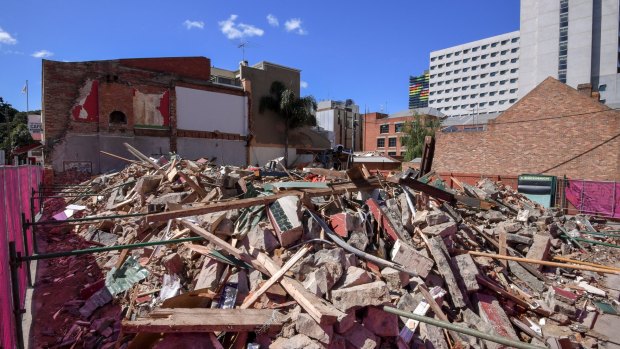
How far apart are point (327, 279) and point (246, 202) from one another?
166cm

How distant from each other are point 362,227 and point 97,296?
4346mm

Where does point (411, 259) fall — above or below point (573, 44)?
below

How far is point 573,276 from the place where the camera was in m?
7.27

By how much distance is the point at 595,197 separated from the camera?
53.5 feet

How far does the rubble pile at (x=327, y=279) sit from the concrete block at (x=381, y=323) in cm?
1

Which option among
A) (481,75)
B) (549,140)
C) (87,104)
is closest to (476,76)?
(481,75)

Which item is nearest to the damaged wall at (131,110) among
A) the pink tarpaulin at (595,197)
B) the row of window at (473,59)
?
the pink tarpaulin at (595,197)

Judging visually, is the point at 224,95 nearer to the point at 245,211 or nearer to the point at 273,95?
the point at 273,95

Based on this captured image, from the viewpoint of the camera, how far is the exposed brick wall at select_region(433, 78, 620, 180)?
21.3m

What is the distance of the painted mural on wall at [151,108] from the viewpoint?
21.6 meters

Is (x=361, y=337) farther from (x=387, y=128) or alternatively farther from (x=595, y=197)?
(x=387, y=128)

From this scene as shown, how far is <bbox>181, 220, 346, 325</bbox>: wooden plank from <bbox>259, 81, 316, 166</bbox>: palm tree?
88.2ft

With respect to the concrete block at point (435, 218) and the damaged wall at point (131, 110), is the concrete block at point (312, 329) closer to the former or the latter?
the concrete block at point (435, 218)

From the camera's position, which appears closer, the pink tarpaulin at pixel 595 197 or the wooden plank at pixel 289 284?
the wooden plank at pixel 289 284
